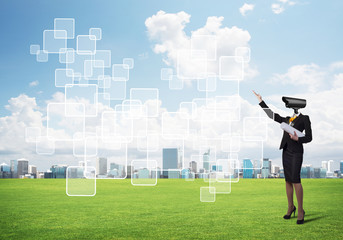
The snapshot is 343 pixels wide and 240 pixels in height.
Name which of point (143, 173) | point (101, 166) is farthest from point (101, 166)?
point (143, 173)

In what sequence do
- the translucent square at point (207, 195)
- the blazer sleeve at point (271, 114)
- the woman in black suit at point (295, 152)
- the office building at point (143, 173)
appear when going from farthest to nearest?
1. the office building at point (143, 173)
2. the translucent square at point (207, 195)
3. the blazer sleeve at point (271, 114)
4. the woman in black suit at point (295, 152)

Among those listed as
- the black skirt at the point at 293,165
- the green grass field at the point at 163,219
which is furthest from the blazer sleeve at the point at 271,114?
the green grass field at the point at 163,219

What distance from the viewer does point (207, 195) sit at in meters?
14.2

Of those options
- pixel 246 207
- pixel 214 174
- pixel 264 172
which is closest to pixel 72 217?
pixel 246 207

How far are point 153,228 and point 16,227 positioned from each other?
3226mm

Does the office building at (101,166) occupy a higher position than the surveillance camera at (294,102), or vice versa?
the surveillance camera at (294,102)

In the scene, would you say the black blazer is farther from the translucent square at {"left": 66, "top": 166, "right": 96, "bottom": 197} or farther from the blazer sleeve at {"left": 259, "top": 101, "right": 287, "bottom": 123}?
the translucent square at {"left": 66, "top": 166, "right": 96, "bottom": 197}

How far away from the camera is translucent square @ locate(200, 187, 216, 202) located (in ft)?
45.3

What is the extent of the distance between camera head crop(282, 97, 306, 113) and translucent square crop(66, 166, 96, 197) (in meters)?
7.32

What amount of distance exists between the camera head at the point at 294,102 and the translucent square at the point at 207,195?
18.7 feet

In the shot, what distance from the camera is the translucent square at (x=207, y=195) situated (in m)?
13.8

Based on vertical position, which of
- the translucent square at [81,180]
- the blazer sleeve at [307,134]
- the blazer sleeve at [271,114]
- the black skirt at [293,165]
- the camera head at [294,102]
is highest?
the camera head at [294,102]

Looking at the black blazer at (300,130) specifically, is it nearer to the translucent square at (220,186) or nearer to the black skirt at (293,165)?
the black skirt at (293,165)

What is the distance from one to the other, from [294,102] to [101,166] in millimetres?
8157
